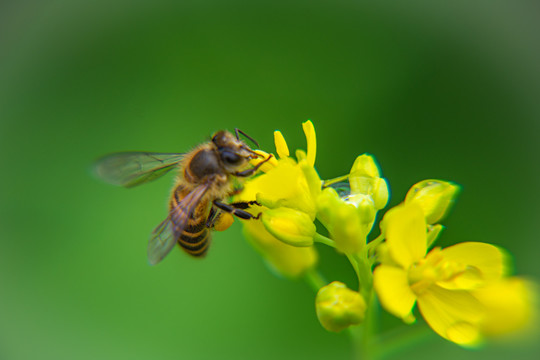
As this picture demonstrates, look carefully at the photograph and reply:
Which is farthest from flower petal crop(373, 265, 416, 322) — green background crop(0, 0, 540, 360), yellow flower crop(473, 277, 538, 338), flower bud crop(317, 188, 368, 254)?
green background crop(0, 0, 540, 360)

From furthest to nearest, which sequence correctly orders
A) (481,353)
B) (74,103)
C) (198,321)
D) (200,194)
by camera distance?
1. (74,103)
2. (198,321)
3. (481,353)
4. (200,194)

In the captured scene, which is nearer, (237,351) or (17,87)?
(237,351)

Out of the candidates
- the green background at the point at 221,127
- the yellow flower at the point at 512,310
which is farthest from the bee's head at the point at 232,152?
the green background at the point at 221,127

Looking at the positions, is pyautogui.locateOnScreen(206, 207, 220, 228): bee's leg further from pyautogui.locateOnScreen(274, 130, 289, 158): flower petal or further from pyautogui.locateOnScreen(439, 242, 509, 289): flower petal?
pyautogui.locateOnScreen(439, 242, 509, 289): flower petal

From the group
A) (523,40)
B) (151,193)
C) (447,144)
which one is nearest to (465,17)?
(523,40)

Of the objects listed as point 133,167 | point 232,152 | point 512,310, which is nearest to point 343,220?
point 512,310

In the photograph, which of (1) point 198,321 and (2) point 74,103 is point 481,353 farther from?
(2) point 74,103

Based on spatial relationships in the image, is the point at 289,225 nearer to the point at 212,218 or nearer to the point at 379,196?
the point at 379,196
